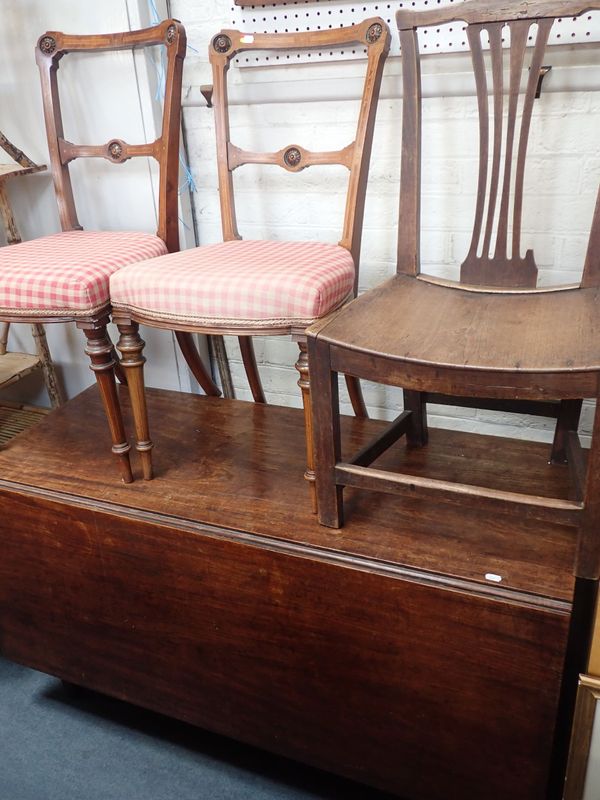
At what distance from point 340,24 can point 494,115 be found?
1.24 ft

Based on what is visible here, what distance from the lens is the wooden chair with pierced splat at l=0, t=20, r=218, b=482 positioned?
3.73 feet


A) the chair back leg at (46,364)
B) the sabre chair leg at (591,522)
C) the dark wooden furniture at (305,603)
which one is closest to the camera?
the sabre chair leg at (591,522)

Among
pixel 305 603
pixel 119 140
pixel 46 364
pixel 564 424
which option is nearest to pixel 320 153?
pixel 119 140

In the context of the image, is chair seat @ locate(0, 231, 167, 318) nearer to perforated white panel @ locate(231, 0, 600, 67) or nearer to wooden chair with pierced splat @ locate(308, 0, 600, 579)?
wooden chair with pierced splat @ locate(308, 0, 600, 579)

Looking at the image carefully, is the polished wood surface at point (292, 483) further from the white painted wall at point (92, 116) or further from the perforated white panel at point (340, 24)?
the perforated white panel at point (340, 24)

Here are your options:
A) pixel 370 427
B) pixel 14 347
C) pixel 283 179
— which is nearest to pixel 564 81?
pixel 283 179

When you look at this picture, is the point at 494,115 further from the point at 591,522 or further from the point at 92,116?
the point at 92,116

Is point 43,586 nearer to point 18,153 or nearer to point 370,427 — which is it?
point 370,427

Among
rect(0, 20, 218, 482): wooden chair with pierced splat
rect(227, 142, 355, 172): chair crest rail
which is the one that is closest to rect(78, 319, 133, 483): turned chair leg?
rect(0, 20, 218, 482): wooden chair with pierced splat

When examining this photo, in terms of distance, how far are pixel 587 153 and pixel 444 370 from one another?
2.26ft

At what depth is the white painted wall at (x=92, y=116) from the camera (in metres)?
1.51

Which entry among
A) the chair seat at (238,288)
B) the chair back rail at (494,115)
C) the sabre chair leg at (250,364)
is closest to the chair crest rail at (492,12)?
the chair back rail at (494,115)

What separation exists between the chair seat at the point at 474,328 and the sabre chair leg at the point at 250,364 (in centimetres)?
46

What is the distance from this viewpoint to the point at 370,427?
1333 mm
